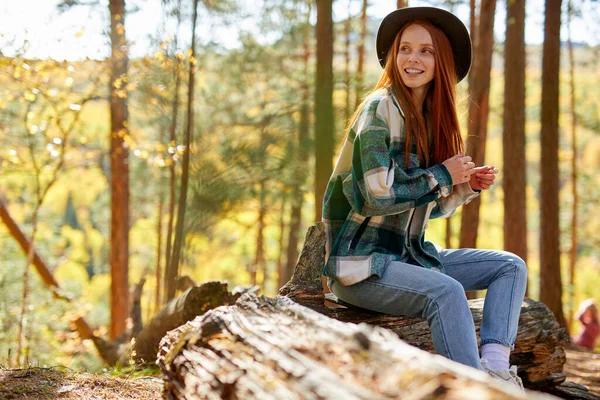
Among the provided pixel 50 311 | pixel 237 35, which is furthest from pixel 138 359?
pixel 237 35

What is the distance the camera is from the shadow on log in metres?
3.08

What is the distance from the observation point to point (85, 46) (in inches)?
316

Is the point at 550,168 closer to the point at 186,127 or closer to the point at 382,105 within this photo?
the point at 186,127

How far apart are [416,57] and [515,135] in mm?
6103

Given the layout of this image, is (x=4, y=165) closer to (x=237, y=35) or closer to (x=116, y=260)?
(x=116, y=260)

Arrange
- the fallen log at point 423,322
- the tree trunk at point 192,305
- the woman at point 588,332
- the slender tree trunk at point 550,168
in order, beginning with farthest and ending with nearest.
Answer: the woman at point 588,332
the slender tree trunk at point 550,168
the tree trunk at point 192,305
the fallen log at point 423,322

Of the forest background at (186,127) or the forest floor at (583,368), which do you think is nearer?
the forest floor at (583,368)

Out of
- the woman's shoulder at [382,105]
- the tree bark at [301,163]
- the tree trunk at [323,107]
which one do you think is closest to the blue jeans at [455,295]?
the woman's shoulder at [382,105]

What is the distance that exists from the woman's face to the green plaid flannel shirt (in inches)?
5.0

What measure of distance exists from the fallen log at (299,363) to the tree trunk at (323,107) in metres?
5.00

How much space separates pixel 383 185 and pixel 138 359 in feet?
9.81

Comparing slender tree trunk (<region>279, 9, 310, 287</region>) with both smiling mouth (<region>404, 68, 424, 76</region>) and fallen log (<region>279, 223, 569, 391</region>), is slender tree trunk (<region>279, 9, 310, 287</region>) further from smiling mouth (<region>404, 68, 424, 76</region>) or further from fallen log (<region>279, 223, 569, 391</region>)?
smiling mouth (<region>404, 68, 424, 76</region>)

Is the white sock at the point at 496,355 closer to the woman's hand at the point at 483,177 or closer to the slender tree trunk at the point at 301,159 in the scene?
the woman's hand at the point at 483,177

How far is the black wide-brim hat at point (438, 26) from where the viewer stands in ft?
9.20
